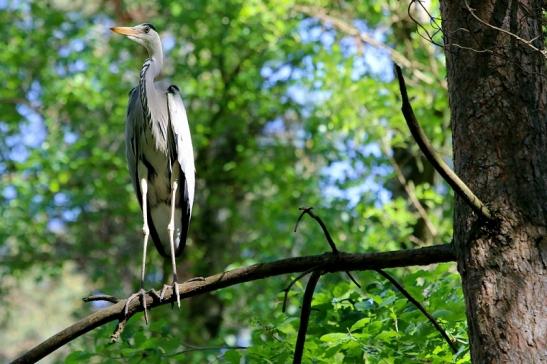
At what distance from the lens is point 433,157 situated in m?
2.30

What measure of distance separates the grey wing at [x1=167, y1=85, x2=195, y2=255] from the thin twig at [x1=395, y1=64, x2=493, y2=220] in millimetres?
3169

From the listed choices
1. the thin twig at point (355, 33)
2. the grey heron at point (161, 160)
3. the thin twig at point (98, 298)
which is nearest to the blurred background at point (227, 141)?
the thin twig at point (355, 33)

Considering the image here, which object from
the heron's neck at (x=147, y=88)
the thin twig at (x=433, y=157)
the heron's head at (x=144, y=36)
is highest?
the heron's head at (x=144, y=36)

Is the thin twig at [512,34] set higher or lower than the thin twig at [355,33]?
lower

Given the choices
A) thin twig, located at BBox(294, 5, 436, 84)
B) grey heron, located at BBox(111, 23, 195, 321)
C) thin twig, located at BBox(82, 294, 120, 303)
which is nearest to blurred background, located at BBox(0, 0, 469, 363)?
thin twig, located at BBox(294, 5, 436, 84)

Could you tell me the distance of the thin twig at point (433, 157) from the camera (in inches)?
88.3

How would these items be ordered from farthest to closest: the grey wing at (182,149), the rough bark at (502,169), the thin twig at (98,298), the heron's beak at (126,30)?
the heron's beak at (126,30)
the grey wing at (182,149)
the thin twig at (98,298)
the rough bark at (502,169)

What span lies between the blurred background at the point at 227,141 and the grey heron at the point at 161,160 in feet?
8.27

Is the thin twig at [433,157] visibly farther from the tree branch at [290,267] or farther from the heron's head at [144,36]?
the heron's head at [144,36]

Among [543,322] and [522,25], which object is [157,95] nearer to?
[522,25]

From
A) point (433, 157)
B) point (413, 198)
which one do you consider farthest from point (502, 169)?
point (413, 198)

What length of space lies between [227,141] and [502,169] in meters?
9.64

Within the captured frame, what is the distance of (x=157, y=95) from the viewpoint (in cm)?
553

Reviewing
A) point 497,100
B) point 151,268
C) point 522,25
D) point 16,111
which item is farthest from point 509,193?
point 16,111
